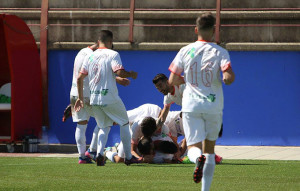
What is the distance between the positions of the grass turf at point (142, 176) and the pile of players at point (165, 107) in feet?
1.26

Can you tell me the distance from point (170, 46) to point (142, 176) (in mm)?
6930

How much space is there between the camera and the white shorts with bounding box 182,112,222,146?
22.6 ft

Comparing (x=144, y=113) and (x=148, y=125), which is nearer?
(x=148, y=125)

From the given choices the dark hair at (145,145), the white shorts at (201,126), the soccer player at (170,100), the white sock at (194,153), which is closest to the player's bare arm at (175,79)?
the white shorts at (201,126)

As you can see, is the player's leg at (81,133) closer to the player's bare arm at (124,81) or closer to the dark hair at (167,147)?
the dark hair at (167,147)

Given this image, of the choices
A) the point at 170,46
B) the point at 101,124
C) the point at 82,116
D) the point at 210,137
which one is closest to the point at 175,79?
the point at 210,137

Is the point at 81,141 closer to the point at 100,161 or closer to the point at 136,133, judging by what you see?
the point at 136,133

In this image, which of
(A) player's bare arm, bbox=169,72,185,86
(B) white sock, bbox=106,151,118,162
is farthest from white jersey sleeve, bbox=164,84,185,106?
(A) player's bare arm, bbox=169,72,185,86

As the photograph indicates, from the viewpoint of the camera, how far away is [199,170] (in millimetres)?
6664

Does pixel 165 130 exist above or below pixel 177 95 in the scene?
below

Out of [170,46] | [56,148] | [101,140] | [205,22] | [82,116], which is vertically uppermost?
[205,22]

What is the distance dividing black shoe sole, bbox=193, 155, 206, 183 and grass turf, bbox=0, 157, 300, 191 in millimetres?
1135

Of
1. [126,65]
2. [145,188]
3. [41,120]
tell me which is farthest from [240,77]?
[145,188]

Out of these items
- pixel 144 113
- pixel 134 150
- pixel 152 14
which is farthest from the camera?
pixel 152 14
